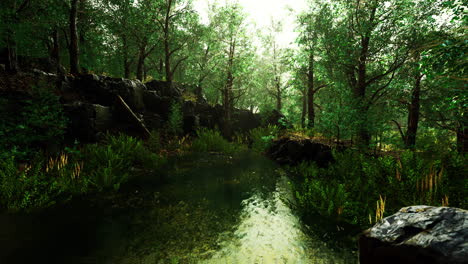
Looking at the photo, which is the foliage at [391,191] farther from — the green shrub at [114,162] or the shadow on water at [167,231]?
the green shrub at [114,162]

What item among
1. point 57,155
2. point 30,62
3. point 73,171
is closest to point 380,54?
point 73,171

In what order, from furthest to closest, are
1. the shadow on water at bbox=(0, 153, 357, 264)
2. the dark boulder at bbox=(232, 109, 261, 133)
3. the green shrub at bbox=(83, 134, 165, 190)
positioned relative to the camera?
the dark boulder at bbox=(232, 109, 261, 133)
the green shrub at bbox=(83, 134, 165, 190)
the shadow on water at bbox=(0, 153, 357, 264)

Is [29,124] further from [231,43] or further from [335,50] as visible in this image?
[231,43]

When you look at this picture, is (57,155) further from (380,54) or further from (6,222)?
(380,54)

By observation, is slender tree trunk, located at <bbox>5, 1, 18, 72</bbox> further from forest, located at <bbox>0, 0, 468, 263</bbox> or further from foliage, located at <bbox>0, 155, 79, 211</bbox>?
foliage, located at <bbox>0, 155, 79, 211</bbox>

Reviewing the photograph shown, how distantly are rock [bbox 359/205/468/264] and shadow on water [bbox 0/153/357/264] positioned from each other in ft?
2.71

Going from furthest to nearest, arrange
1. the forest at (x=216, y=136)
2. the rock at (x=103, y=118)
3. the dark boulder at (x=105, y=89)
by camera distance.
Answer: the dark boulder at (x=105, y=89) → the rock at (x=103, y=118) → the forest at (x=216, y=136)

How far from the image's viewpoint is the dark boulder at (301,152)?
9258 millimetres

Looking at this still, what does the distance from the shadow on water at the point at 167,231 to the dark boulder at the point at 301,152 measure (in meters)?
3.99

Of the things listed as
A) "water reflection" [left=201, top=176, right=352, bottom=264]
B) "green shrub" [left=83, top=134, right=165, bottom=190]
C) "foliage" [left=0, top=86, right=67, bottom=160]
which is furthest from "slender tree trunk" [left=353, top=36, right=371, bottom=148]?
"foliage" [left=0, top=86, right=67, bottom=160]

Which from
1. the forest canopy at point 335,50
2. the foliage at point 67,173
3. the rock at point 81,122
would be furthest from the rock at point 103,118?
the forest canopy at point 335,50

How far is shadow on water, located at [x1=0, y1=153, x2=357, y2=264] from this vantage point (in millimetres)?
3133

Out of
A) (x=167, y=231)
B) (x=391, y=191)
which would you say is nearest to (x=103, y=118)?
(x=167, y=231)

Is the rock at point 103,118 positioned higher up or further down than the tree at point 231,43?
further down
